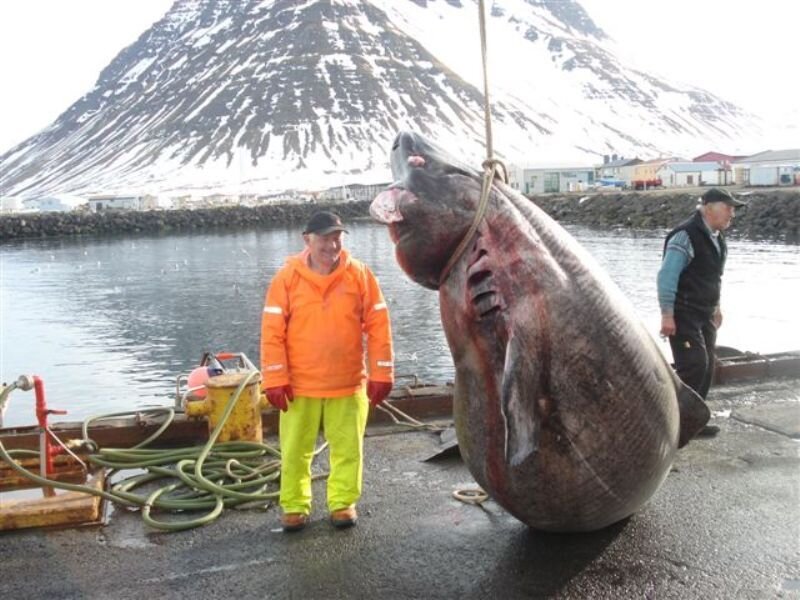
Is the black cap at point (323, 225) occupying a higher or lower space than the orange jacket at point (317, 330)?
higher

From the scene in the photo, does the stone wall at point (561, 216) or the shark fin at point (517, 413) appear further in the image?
the stone wall at point (561, 216)

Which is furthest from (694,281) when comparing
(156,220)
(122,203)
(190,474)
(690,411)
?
(122,203)

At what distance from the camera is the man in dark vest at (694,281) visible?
265 inches

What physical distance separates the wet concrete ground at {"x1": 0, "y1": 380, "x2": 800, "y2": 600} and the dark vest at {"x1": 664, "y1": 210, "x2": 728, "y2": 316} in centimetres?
143

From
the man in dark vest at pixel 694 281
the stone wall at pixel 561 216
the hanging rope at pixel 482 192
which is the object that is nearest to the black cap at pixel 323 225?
the hanging rope at pixel 482 192

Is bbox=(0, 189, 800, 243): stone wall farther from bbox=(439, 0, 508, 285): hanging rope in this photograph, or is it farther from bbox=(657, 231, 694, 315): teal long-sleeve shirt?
bbox=(439, 0, 508, 285): hanging rope

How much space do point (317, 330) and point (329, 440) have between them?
0.77m

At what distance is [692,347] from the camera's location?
694 cm

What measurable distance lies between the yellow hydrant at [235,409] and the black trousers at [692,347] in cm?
361

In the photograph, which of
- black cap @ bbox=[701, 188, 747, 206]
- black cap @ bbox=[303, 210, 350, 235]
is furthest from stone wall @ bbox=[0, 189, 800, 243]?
black cap @ bbox=[303, 210, 350, 235]

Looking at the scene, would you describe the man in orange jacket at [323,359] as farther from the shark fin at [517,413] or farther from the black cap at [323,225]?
the shark fin at [517,413]

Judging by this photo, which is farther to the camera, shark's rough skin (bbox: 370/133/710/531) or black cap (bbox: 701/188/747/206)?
black cap (bbox: 701/188/747/206)

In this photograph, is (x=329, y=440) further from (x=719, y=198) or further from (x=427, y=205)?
(x=719, y=198)

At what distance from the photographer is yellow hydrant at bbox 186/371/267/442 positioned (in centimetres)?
702
